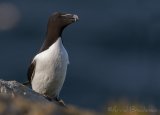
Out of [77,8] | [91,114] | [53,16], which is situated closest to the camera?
[91,114]

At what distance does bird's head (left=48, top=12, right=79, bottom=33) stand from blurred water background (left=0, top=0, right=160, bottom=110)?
20.3 meters

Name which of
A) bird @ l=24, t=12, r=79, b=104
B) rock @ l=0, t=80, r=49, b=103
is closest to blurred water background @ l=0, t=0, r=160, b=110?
bird @ l=24, t=12, r=79, b=104

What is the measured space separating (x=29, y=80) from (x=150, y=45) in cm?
3302

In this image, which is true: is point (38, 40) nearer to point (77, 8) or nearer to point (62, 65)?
point (77, 8)

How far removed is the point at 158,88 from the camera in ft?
135

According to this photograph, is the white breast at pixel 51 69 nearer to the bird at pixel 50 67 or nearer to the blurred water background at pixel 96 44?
the bird at pixel 50 67

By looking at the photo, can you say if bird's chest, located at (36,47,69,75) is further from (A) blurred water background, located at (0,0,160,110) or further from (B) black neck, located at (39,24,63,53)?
(A) blurred water background, located at (0,0,160,110)

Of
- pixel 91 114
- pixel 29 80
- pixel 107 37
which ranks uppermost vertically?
pixel 91 114

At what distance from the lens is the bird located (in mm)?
16375

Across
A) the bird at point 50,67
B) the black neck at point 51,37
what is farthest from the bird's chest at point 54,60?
the black neck at point 51,37

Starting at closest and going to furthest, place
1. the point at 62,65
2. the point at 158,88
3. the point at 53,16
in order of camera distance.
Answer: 1. the point at 62,65
2. the point at 53,16
3. the point at 158,88

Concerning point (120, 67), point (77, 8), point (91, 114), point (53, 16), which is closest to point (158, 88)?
point (120, 67)

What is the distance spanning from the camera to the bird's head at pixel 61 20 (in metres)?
17.2

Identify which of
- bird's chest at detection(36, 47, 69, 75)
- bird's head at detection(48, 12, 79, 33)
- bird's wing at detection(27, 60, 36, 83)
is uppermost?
bird's head at detection(48, 12, 79, 33)
